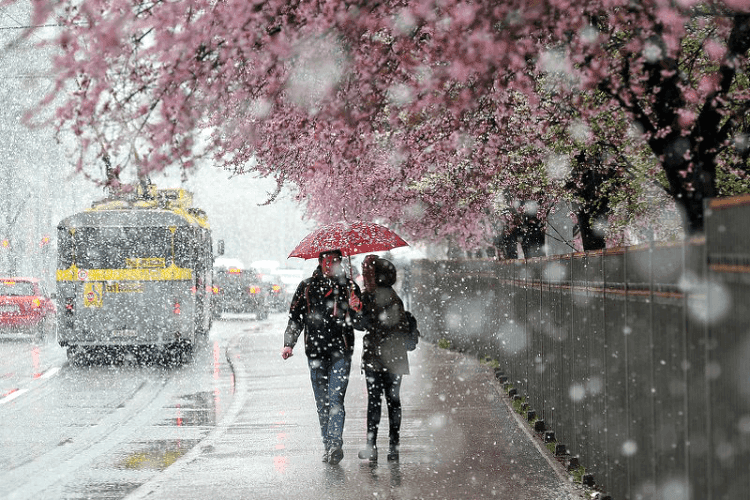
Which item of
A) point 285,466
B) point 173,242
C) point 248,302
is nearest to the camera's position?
point 285,466

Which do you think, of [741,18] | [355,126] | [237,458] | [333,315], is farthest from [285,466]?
[741,18]

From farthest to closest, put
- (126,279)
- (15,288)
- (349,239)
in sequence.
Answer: (15,288) < (126,279) < (349,239)

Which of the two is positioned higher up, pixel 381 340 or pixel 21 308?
pixel 381 340

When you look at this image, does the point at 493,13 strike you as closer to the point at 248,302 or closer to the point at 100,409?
the point at 100,409

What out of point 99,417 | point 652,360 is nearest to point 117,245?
point 99,417

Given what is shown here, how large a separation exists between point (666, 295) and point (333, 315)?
14.7ft

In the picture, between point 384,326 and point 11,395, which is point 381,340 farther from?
point 11,395

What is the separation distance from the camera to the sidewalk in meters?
8.77

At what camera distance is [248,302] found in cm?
4103

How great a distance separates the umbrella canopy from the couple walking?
1.00m

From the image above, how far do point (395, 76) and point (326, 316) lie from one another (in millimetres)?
2570

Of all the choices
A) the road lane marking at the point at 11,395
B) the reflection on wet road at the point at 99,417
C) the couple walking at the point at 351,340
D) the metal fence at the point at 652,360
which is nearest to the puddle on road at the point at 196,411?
the reflection on wet road at the point at 99,417

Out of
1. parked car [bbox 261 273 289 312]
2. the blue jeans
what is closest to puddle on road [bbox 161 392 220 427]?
the blue jeans

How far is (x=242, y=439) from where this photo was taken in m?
11.6
